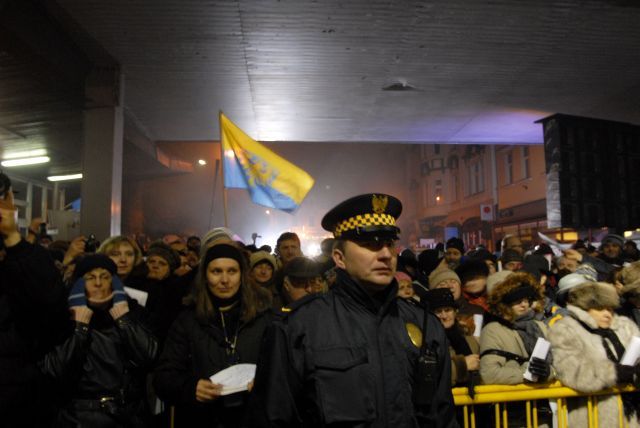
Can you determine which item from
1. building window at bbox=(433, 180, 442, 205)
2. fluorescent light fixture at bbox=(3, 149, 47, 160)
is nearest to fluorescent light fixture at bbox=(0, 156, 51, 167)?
fluorescent light fixture at bbox=(3, 149, 47, 160)

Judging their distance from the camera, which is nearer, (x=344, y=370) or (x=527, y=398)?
(x=344, y=370)

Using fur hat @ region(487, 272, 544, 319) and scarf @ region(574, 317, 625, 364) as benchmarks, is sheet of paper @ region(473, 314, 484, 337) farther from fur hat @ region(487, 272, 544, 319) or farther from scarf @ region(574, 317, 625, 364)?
scarf @ region(574, 317, 625, 364)

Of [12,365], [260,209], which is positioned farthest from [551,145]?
[260,209]

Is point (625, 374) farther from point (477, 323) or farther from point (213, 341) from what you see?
point (213, 341)

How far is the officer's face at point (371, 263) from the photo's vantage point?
2238 millimetres

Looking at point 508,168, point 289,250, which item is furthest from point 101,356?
point 508,168

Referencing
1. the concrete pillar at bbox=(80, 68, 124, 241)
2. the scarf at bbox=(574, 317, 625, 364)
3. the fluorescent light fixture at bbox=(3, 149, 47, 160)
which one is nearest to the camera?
the scarf at bbox=(574, 317, 625, 364)

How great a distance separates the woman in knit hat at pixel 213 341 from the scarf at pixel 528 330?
86.3 inches

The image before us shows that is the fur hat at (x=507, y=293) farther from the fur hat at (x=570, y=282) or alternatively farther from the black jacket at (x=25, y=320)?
the black jacket at (x=25, y=320)

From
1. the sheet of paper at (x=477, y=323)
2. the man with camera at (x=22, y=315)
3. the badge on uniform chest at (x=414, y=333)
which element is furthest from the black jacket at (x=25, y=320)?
the sheet of paper at (x=477, y=323)

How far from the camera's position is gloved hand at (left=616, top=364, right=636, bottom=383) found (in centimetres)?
363

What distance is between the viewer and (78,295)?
3441 mm

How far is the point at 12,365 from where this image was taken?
2.52m

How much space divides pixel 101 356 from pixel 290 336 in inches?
74.7
